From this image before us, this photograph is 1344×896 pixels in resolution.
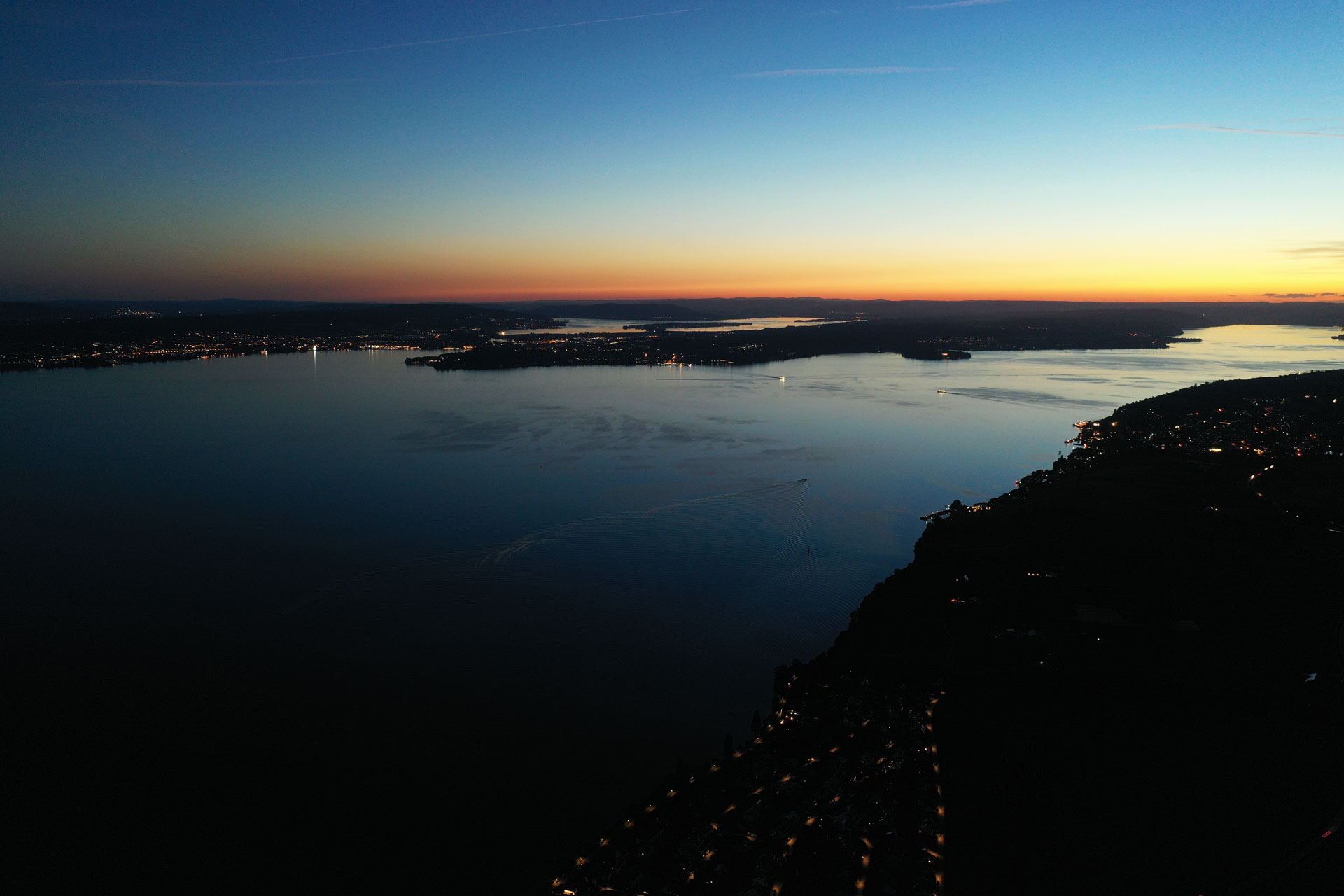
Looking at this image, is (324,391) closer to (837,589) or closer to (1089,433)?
(837,589)

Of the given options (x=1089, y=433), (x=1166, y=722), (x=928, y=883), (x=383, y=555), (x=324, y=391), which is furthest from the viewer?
(x=324, y=391)

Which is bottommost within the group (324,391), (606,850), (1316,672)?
(606,850)

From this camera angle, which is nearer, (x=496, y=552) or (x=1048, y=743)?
(x=1048, y=743)

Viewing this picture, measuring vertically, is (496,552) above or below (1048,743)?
above

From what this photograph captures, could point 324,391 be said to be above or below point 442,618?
above

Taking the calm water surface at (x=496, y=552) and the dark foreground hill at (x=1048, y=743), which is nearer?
the dark foreground hill at (x=1048, y=743)

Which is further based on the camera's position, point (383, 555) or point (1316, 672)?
point (383, 555)

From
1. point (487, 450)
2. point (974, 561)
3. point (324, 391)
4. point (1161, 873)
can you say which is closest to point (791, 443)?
point (487, 450)

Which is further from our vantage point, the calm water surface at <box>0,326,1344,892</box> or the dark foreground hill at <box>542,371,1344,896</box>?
the calm water surface at <box>0,326,1344,892</box>
